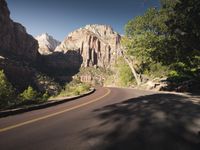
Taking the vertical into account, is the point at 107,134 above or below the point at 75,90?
below

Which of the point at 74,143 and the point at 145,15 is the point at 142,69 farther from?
the point at 74,143

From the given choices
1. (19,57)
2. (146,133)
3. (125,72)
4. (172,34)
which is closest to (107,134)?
(146,133)

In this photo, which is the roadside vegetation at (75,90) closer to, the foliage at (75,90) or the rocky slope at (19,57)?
the foliage at (75,90)

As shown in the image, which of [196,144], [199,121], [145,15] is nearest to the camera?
[196,144]

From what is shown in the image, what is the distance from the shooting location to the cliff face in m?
129

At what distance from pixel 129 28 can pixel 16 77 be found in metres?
76.9

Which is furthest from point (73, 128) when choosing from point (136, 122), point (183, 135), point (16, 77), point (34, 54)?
point (34, 54)

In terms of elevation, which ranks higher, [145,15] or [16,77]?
[145,15]

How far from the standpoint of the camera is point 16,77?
9950 cm

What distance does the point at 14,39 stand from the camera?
140875 mm

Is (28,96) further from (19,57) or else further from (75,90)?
(19,57)

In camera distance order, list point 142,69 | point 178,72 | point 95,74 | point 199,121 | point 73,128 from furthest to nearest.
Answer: point 95,74
point 142,69
point 178,72
point 199,121
point 73,128

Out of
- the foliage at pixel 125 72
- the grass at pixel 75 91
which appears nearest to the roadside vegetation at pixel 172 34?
the grass at pixel 75 91

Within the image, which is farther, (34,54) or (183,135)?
(34,54)
